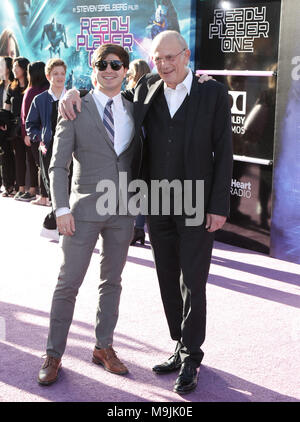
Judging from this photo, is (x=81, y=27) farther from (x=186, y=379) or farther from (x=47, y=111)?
(x=186, y=379)

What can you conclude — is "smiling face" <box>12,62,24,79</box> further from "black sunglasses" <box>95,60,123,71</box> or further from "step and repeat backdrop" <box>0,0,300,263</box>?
"black sunglasses" <box>95,60,123,71</box>

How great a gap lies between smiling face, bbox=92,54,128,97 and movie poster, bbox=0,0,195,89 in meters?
3.97

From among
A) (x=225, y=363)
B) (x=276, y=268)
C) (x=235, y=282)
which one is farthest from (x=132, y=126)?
(x=276, y=268)

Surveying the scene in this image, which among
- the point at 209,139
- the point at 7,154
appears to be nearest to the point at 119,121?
the point at 209,139

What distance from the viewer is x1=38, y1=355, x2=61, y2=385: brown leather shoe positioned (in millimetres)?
3748

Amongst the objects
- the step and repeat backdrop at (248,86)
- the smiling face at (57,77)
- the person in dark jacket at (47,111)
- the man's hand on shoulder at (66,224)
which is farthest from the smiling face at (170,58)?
the smiling face at (57,77)

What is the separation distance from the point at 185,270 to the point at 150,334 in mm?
980

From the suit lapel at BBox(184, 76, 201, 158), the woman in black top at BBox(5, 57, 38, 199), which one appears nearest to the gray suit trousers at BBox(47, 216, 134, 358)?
the suit lapel at BBox(184, 76, 201, 158)

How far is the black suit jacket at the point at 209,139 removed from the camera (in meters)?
3.62

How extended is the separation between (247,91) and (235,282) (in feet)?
7.15

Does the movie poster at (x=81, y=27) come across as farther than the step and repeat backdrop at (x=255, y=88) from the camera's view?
Yes

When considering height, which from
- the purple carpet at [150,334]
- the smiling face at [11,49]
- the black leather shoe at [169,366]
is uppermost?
the smiling face at [11,49]

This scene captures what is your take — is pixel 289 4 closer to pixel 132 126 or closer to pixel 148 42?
pixel 148 42
